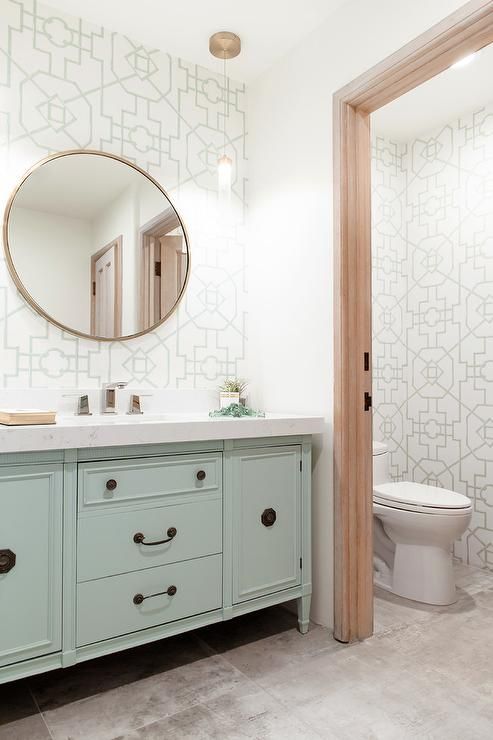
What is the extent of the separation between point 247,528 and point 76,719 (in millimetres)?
783

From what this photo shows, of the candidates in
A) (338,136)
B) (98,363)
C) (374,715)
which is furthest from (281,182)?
(374,715)

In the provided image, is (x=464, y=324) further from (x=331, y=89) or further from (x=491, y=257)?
(x=331, y=89)

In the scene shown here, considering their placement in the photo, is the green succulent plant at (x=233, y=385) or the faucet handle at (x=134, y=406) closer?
the faucet handle at (x=134, y=406)

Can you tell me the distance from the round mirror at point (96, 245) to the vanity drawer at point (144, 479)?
717mm

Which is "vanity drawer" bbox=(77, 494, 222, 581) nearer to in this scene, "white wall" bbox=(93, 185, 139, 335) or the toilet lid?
"white wall" bbox=(93, 185, 139, 335)

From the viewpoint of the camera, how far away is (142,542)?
1.71 m

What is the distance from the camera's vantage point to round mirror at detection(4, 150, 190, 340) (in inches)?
81.7

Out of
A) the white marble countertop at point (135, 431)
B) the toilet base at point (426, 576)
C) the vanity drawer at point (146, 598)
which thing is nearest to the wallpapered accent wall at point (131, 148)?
the white marble countertop at point (135, 431)

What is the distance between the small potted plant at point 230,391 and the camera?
2.43 m

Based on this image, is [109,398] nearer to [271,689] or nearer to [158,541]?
[158,541]

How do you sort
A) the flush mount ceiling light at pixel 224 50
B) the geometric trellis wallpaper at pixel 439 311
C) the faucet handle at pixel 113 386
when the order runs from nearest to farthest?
the faucet handle at pixel 113 386, the flush mount ceiling light at pixel 224 50, the geometric trellis wallpaper at pixel 439 311

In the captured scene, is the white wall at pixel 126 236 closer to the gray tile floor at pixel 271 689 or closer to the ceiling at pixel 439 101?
the gray tile floor at pixel 271 689

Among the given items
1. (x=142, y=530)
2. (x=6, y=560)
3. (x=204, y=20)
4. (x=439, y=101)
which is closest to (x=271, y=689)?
(x=142, y=530)

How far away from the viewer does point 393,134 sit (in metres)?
3.34
